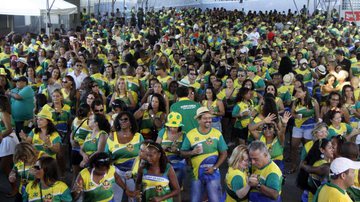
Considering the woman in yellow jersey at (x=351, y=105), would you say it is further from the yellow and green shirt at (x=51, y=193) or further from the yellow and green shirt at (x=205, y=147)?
the yellow and green shirt at (x=51, y=193)

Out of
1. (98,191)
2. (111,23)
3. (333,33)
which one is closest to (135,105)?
(98,191)

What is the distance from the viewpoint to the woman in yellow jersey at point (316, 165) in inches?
195

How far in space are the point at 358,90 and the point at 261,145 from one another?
4795 mm

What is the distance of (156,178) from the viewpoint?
15.4 ft

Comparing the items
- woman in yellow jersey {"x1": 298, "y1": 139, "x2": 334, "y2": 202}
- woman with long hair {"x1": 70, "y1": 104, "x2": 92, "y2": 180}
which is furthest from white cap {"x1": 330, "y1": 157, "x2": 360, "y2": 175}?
woman with long hair {"x1": 70, "y1": 104, "x2": 92, "y2": 180}

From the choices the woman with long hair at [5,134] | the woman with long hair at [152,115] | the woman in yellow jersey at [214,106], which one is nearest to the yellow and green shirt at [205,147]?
the woman with long hair at [152,115]

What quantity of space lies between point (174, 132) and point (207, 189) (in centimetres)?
74

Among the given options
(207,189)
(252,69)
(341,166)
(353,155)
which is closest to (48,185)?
(207,189)

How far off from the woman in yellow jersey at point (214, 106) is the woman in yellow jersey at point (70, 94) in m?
2.07

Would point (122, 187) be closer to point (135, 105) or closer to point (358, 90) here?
point (135, 105)

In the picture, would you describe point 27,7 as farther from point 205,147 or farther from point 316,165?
point 316,165

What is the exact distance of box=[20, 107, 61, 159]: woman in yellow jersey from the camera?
5.96 metres

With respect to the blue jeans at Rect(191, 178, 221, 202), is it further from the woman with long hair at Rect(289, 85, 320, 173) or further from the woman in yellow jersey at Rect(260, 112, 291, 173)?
the woman with long hair at Rect(289, 85, 320, 173)

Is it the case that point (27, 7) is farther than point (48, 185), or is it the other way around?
point (27, 7)
